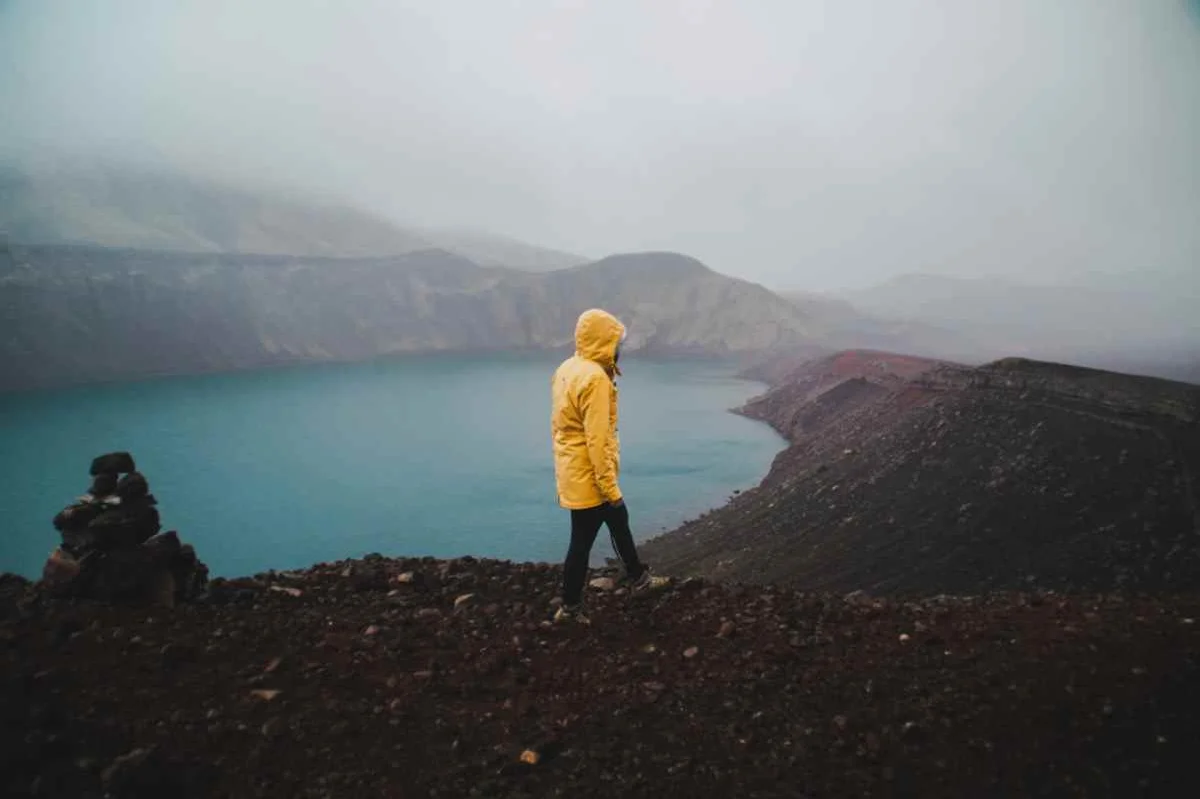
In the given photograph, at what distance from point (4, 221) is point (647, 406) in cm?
8971

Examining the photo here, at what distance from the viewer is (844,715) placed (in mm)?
3617

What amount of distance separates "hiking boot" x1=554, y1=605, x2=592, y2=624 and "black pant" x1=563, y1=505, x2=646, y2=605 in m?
0.07

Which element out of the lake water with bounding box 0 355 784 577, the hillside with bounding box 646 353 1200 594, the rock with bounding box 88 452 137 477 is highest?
the rock with bounding box 88 452 137 477

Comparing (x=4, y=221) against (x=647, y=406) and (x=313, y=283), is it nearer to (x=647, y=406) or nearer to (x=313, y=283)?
(x=313, y=283)

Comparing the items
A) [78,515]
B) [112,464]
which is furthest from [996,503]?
[78,515]

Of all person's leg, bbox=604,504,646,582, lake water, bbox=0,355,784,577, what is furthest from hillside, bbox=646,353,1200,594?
person's leg, bbox=604,504,646,582

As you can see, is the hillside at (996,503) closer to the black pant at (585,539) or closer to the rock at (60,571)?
the black pant at (585,539)

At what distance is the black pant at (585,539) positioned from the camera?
195 inches

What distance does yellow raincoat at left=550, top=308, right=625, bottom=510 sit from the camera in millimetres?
4777

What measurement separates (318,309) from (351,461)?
5127 cm

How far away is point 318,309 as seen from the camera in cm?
8244

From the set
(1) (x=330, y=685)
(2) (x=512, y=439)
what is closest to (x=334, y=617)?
(1) (x=330, y=685)

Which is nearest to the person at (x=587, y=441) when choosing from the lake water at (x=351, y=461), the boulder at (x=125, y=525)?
the boulder at (x=125, y=525)

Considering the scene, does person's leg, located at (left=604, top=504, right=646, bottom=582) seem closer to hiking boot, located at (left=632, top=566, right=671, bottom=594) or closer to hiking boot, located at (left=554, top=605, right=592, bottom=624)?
hiking boot, located at (left=632, top=566, right=671, bottom=594)
